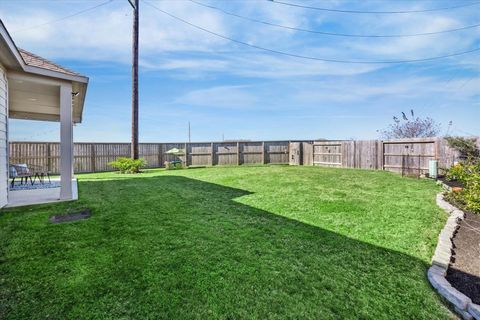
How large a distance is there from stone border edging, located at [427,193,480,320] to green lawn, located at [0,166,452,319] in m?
0.09

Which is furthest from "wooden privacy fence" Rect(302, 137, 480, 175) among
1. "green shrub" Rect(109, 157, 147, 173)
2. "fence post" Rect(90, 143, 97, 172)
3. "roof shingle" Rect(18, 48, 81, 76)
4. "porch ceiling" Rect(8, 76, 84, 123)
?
"fence post" Rect(90, 143, 97, 172)

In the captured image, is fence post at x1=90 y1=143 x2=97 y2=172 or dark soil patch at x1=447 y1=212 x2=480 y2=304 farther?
fence post at x1=90 y1=143 x2=97 y2=172

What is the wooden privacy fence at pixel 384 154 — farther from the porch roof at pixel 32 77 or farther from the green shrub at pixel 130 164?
the porch roof at pixel 32 77

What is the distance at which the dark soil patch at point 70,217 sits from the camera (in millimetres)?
3973

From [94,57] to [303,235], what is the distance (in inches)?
577

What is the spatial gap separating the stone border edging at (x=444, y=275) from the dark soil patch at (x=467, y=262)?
7 cm

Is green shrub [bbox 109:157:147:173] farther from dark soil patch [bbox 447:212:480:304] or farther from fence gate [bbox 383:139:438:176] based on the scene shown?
fence gate [bbox 383:139:438:176]

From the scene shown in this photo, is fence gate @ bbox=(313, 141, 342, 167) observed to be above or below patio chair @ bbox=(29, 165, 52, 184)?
above

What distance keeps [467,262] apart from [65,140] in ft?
23.2

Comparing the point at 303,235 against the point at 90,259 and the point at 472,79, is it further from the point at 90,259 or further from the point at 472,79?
the point at 472,79

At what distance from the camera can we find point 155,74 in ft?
54.4

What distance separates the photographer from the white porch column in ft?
17.3

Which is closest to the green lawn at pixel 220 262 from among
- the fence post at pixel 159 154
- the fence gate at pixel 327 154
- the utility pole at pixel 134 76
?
the utility pole at pixel 134 76

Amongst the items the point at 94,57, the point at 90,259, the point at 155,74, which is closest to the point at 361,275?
the point at 90,259
